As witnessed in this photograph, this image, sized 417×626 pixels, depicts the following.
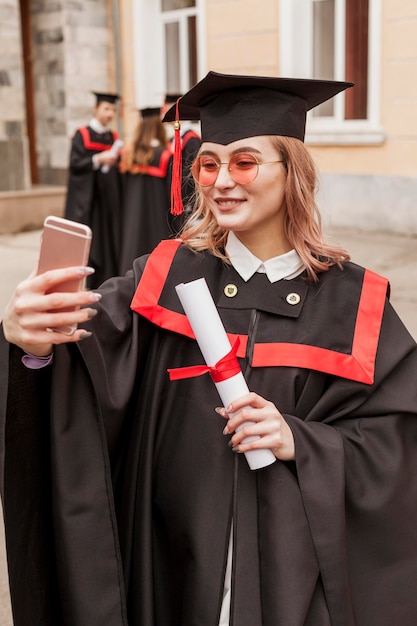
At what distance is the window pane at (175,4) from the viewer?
12805mm

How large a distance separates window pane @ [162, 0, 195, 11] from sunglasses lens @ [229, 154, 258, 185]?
1178cm

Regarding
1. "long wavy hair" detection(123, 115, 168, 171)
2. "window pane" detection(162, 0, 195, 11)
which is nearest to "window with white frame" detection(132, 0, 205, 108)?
"window pane" detection(162, 0, 195, 11)

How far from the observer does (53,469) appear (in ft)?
5.65

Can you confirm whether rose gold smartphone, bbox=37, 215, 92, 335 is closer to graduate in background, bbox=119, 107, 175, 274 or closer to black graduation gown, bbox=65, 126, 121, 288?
graduate in background, bbox=119, 107, 175, 274

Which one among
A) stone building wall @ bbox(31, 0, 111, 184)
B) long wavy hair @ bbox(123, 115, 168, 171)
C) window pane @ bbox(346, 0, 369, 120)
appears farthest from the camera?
stone building wall @ bbox(31, 0, 111, 184)

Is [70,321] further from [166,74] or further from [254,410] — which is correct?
[166,74]

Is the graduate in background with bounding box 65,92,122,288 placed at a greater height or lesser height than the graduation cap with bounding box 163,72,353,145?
lesser

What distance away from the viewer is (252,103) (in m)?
1.85

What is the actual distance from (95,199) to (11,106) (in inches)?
172

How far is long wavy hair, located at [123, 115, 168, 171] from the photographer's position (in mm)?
7555

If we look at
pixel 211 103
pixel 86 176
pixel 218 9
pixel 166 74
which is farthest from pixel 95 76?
pixel 211 103

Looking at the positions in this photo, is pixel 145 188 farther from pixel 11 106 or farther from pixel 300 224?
pixel 300 224

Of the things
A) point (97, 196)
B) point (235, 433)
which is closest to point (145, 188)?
point (97, 196)

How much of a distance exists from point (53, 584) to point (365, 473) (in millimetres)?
713
